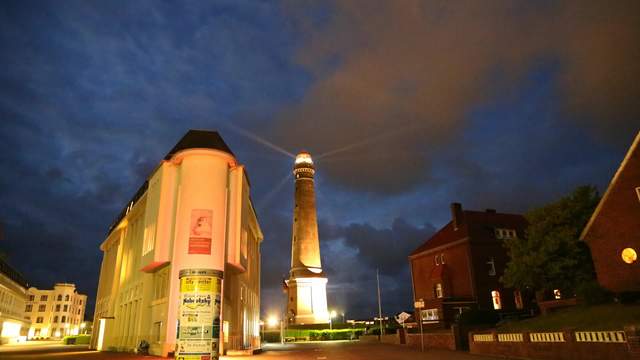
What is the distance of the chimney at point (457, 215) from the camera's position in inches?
2016

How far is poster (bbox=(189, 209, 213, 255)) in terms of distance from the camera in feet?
85.1

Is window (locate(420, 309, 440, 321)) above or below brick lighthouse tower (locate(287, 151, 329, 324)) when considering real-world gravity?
below

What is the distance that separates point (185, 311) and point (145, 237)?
600 inches

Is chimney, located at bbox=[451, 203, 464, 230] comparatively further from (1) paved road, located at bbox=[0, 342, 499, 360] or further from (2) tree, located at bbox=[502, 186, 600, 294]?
(1) paved road, located at bbox=[0, 342, 499, 360]

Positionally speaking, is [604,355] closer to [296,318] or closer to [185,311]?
[185,311]

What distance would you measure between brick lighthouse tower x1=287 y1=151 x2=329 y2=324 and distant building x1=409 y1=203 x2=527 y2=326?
16.0 metres

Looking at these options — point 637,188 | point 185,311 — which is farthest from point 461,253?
point 185,311

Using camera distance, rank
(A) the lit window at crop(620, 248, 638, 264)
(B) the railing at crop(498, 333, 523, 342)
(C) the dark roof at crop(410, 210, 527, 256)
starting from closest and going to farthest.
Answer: (B) the railing at crop(498, 333, 523, 342) → (A) the lit window at crop(620, 248, 638, 264) → (C) the dark roof at crop(410, 210, 527, 256)

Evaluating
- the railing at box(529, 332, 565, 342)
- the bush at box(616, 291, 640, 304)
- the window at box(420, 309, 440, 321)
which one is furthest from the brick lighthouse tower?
the bush at box(616, 291, 640, 304)

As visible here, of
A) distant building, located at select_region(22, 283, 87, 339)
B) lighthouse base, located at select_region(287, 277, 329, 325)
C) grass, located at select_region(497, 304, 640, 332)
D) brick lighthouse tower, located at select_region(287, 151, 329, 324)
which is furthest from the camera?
distant building, located at select_region(22, 283, 87, 339)

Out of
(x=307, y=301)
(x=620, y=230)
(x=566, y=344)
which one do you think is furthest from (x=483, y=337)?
(x=307, y=301)

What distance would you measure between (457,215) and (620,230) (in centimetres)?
2624

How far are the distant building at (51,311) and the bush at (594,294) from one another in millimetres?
138763

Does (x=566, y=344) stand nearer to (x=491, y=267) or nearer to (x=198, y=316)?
(x=198, y=316)
